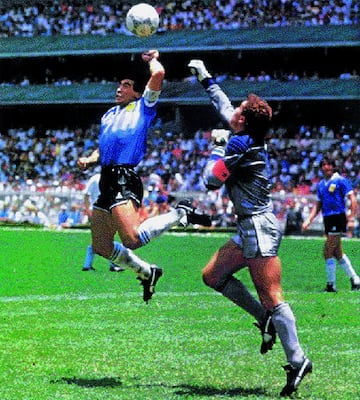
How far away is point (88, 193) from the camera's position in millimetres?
19297

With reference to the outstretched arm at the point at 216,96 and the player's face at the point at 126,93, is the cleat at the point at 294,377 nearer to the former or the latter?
the outstretched arm at the point at 216,96

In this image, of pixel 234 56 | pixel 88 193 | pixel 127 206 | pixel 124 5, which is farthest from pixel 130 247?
pixel 124 5

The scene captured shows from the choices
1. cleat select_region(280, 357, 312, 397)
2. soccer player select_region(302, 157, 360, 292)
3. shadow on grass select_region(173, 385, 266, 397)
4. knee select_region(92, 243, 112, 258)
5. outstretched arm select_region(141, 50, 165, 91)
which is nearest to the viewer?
cleat select_region(280, 357, 312, 397)

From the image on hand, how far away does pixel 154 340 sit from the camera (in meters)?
10.3

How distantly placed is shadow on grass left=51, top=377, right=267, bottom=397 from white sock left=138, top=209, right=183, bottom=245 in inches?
66.9

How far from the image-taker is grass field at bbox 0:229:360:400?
7.80 m

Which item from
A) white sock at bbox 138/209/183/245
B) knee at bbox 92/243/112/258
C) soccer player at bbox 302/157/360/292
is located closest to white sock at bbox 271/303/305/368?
white sock at bbox 138/209/183/245

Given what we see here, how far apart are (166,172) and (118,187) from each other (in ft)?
102

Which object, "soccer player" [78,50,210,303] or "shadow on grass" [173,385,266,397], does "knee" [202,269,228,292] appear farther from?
"soccer player" [78,50,210,303]

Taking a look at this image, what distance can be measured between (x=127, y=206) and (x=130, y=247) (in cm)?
39

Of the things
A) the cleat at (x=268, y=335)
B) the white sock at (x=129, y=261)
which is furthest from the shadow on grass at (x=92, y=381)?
the white sock at (x=129, y=261)

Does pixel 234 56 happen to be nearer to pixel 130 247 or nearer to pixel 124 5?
pixel 124 5

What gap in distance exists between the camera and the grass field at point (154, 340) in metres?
7.80

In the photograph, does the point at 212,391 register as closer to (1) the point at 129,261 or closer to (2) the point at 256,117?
(2) the point at 256,117
